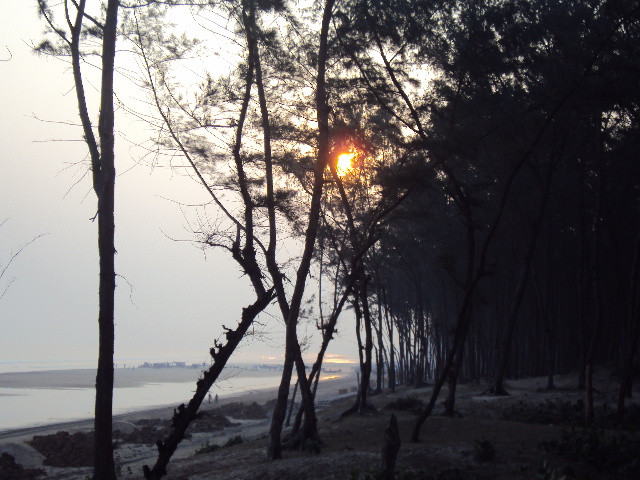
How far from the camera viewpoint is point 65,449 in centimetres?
2166

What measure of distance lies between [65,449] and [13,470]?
11.8 ft

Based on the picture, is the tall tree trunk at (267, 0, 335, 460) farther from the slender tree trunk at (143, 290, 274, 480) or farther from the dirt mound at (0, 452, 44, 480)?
the dirt mound at (0, 452, 44, 480)

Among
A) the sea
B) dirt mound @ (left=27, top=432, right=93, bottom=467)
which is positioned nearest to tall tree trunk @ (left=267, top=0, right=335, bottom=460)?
dirt mound @ (left=27, top=432, right=93, bottom=467)

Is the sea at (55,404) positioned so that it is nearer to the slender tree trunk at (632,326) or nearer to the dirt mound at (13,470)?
the dirt mound at (13,470)

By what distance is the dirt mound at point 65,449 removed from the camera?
2036cm

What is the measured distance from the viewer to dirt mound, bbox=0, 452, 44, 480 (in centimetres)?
1759

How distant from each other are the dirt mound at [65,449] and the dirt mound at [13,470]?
135cm

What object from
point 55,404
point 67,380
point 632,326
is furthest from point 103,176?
point 67,380

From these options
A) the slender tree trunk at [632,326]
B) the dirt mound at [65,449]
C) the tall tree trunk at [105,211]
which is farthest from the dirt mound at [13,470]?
the slender tree trunk at [632,326]

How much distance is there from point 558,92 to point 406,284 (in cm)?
2988

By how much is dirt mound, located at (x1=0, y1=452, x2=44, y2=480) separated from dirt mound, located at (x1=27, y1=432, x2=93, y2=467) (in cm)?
135

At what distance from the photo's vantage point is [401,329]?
4522cm

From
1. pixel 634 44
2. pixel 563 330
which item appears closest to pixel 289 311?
pixel 634 44

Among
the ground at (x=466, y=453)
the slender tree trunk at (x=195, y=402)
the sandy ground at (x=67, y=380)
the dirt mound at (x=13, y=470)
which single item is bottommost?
the dirt mound at (x=13, y=470)
